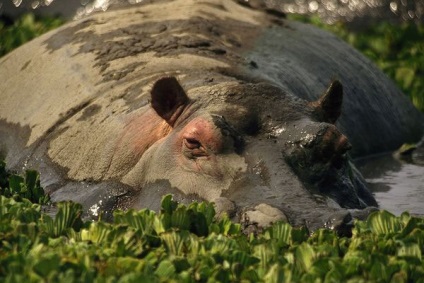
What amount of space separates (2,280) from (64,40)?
4.81 meters

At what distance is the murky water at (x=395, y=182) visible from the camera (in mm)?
8539

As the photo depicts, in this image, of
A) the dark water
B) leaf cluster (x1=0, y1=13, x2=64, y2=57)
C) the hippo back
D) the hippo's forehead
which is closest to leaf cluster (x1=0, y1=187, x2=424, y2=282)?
the hippo's forehead

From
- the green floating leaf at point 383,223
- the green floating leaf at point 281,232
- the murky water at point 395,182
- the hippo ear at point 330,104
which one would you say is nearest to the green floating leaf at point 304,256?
the green floating leaf at point 281,232

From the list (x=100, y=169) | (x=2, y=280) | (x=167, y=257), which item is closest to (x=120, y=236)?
(x=167, y=257)

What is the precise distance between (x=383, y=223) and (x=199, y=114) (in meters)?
1.53

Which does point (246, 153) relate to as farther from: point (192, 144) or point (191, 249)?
point (191, 249)

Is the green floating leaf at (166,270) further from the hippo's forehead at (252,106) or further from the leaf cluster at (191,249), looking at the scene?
the hippo's forehead at (252,106)

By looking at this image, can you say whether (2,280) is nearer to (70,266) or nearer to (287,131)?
(70,266)

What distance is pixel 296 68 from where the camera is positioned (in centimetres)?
952

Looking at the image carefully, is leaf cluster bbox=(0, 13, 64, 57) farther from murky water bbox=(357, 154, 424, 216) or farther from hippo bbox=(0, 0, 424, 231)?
murky water bbox=(357, 154, 424, 216)

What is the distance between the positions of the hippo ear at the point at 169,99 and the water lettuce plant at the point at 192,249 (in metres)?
1.23

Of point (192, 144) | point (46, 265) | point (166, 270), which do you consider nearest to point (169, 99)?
point (192, 144)

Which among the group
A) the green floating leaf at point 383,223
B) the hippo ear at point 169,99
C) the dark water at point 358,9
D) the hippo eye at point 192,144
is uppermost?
the hippo ear at point 169,99

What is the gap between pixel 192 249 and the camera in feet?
17.7
